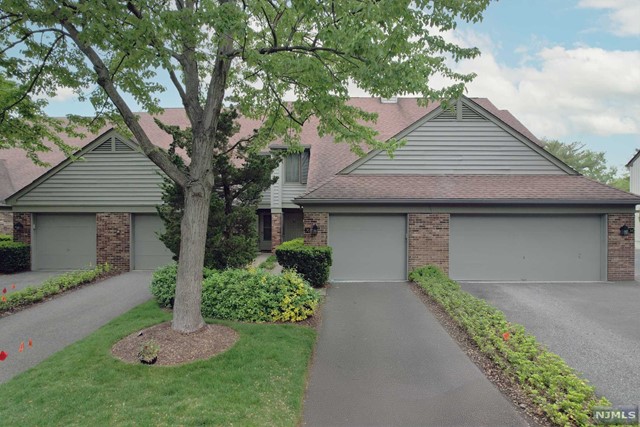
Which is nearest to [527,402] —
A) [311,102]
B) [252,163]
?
[311,102]

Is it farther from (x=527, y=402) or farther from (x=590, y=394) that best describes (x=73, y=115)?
(x=590, y=394)

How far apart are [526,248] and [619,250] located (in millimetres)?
2628

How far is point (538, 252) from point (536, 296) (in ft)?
7.38

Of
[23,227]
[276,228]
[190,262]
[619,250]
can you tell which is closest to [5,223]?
[23,227]

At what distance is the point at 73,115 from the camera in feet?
24.5

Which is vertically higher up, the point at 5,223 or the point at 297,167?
the point at 297,167

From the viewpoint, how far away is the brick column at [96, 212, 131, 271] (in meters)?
12.3

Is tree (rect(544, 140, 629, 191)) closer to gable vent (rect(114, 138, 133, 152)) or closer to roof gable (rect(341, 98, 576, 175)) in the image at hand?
roof gable (rect(341, 98, 576, 175))

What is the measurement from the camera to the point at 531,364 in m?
4.65

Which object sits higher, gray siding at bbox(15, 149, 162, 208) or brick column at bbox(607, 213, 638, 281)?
gray siding at bbox(15, 149, 162, 208)

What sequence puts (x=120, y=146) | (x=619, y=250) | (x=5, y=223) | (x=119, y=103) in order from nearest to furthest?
(x=119, y=103) < (x=619, y=250) < (x=120, y=146) < (x=5, y=223)

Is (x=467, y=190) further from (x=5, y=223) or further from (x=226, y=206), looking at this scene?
(x=5, y=223)

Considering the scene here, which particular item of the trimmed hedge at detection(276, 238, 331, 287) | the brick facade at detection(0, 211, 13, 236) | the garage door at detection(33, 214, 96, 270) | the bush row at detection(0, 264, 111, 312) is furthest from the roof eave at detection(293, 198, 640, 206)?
the brick facade at detection(0, 211, 13, 236)

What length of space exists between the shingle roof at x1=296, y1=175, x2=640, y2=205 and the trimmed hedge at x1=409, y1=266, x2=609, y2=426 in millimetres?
3708
